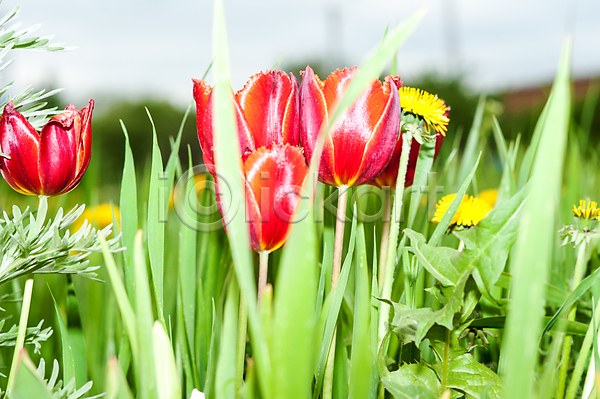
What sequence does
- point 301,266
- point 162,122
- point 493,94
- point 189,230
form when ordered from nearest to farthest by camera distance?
1. point 301,266
2. point 189,230
3. point 493,94
4. point 162,122

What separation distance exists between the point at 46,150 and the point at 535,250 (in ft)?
1.21

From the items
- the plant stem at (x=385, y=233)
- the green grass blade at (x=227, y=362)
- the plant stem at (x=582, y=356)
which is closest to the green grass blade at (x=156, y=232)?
the green grass blade at (x=227, y=362)

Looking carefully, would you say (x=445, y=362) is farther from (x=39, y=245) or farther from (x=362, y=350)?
(x=39, y=245)

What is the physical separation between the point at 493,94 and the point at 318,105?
626 cm

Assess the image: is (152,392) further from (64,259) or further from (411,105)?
(411,105)

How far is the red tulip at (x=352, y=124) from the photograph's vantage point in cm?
38

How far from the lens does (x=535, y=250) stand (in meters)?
0.19

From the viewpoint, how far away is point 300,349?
220 millimetres

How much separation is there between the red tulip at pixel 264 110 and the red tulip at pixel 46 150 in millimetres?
110

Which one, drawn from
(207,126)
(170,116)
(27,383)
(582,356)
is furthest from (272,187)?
(170,116)

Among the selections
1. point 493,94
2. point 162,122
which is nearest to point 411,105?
point 493,94

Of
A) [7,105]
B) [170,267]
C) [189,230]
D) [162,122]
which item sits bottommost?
[170,267]

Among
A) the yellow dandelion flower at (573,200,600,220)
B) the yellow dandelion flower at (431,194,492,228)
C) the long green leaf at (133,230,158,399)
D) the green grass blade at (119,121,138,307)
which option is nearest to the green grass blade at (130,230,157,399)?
the long green leaf at (133,230,158,399)

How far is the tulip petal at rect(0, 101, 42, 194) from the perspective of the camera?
37 cm
